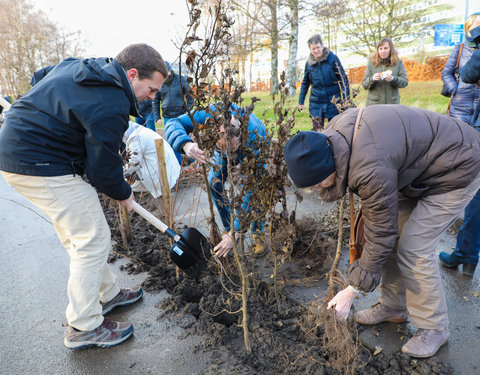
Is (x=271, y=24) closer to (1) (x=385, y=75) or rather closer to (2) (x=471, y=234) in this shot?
(1) (x=385, y=75)

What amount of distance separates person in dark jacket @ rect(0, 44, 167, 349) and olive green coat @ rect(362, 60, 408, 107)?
4.13 metres

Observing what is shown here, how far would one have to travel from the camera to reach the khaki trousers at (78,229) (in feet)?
6.81

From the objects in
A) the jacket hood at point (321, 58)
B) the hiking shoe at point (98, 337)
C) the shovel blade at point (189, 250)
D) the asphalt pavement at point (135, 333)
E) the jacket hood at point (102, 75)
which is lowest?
the asphalt pavement at point (135, 333)

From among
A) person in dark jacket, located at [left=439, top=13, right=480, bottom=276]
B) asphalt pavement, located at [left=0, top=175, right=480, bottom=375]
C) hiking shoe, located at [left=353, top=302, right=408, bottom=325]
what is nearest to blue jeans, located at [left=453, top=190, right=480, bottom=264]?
person in dark jacket, located at [left=439, top=13, right=480, bottom=276]

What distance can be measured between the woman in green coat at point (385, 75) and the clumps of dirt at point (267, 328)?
10.1 ft

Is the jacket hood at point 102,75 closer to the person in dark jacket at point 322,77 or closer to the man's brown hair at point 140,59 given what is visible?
the man's brown hair at point 140,59

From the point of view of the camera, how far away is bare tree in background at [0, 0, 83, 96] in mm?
15891

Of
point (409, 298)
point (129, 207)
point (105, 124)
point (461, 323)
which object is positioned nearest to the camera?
point (105, 124)

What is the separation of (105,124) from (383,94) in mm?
4691

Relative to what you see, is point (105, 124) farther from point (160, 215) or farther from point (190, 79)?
point (160, 215)

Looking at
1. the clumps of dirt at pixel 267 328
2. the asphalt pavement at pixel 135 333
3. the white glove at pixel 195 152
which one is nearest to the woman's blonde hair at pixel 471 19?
the asphalt pavement at pixel 135 333

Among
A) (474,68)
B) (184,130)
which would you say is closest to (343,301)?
(184,130)

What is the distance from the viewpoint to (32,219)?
195 inches

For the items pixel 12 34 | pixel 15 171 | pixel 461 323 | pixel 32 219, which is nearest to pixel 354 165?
pixel 461 323
